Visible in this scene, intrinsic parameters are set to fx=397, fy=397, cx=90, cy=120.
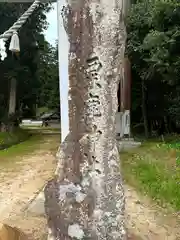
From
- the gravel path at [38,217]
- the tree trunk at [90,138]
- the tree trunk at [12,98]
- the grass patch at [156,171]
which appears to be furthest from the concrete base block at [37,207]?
the tree trunk at [12,98]

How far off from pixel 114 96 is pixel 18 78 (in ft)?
34.6

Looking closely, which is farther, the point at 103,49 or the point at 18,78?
the point at 18,78

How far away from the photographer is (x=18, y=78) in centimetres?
1287

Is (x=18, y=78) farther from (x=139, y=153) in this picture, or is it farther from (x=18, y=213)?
(x=18, y=213)

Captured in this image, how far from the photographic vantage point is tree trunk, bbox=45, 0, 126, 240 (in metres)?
2.62

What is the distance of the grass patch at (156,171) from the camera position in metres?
5.06

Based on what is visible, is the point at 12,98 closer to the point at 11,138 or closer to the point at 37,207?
the point at 11,138

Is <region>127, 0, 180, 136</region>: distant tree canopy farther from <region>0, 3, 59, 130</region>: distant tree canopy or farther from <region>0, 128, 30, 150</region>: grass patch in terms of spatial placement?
<region>0, 128, 30, 150</region>: grass patch

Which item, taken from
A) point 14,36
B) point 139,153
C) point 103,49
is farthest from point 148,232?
point 139,153

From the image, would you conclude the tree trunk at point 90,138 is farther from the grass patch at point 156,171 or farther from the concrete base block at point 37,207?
the grass patch at point 156,171

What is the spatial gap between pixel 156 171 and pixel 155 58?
2.64m

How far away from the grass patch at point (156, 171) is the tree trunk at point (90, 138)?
2211 mm

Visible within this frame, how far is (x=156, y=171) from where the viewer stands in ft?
20.1

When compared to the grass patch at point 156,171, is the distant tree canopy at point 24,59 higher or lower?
higher
